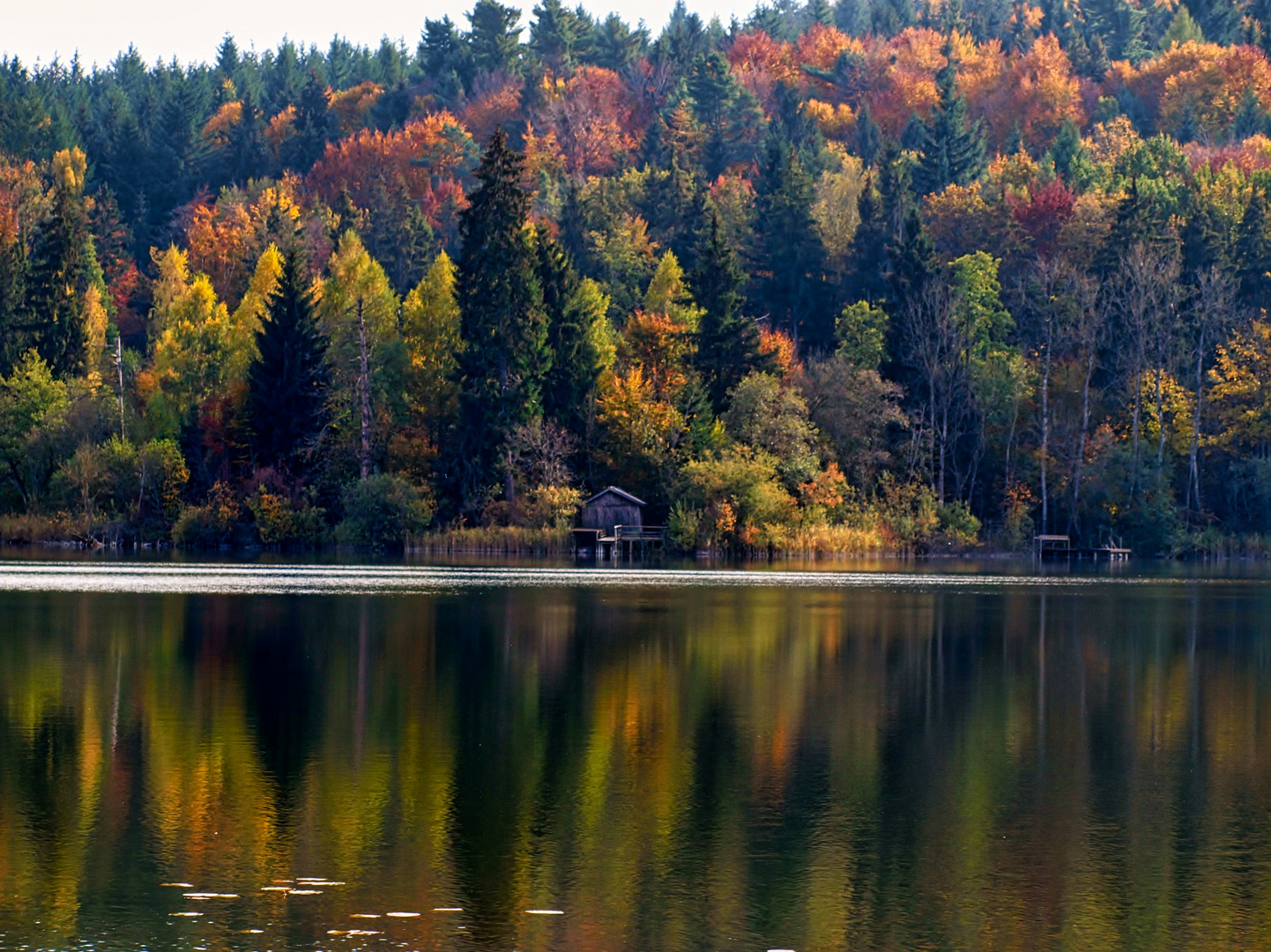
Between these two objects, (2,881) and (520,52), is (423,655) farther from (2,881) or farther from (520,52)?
(520,52)

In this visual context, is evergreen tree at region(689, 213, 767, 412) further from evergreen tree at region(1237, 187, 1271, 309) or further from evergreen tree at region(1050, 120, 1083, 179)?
evergreen tree at region(1050, 120, 1083, 179)

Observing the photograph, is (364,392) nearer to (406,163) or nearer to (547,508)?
(547,508)

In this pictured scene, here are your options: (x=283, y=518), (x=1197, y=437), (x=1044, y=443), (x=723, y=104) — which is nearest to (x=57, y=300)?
(x=283, y=518)

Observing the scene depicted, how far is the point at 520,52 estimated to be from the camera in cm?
15075

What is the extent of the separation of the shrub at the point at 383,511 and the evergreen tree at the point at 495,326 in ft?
10.1

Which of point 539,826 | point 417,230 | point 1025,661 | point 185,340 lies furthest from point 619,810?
point 417,230

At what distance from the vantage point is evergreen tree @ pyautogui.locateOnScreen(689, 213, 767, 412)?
8988 centimetres

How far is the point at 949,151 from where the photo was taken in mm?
120438

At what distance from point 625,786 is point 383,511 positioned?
6638 cm

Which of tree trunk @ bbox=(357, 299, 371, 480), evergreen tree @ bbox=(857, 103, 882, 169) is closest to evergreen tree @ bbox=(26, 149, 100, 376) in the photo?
tree trunk @ bbox=(357, 299, 371, 480)

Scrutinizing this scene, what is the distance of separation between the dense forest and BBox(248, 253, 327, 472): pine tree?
196 mm

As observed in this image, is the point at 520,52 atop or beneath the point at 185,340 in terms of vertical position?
atop

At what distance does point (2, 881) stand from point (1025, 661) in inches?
905

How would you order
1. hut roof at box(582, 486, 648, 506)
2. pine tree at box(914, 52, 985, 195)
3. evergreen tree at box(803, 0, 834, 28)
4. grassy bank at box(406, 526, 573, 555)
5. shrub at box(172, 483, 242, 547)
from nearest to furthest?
grassy bank at box(406, 526, 573, 555)
hut roof at box(582, 486, 648, 506)
shrub at box(172, 483, 242, 547)
pine tree at box(914, 52, 985, 195)
evergreen tree at box(803, 0, 834, 28)
